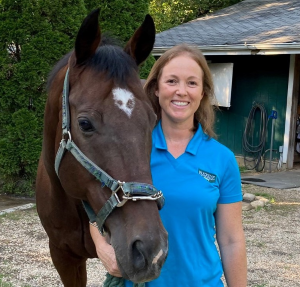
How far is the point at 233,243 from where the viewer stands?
2059mm

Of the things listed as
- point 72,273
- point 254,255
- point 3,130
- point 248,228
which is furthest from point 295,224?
point 3,130

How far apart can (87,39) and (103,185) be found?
636mm

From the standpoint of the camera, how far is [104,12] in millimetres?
7164

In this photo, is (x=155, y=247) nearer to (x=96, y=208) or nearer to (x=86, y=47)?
(x=96, y=208)

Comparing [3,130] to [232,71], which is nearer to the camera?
[3,130]

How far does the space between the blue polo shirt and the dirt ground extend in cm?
227

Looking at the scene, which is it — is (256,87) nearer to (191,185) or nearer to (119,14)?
(119,14)

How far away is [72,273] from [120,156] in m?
1.57


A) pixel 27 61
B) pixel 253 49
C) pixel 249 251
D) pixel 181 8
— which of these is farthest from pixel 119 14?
pixel 181 8

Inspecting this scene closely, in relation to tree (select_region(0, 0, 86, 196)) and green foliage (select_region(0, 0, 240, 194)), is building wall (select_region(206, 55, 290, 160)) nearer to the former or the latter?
green foliage (select_region(0, 0, 240, 194))

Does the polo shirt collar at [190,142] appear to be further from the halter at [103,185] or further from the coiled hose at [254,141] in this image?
the coiled hose at [254,141]

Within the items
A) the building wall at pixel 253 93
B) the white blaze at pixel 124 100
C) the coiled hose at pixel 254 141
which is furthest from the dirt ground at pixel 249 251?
the building wall at pixel 253 93

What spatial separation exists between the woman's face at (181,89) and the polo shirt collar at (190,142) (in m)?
0.08

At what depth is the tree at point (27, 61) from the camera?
249 inches
